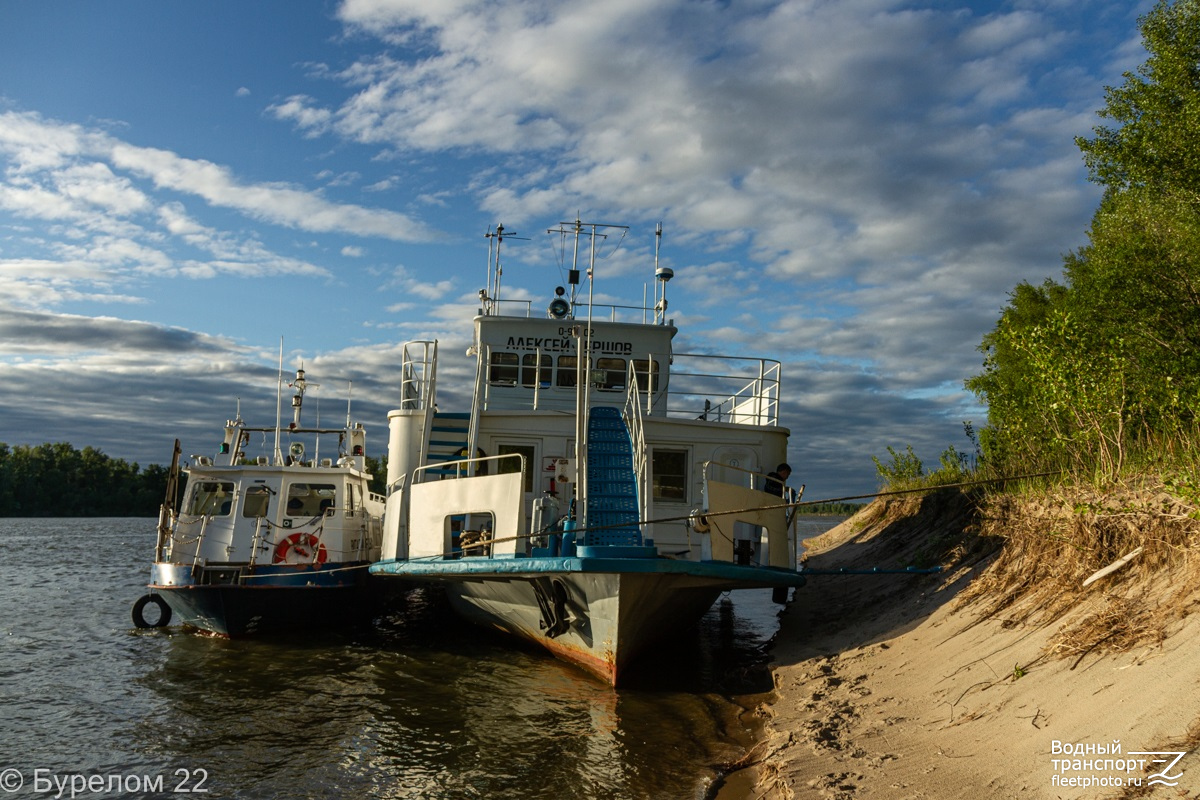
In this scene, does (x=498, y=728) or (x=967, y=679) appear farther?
(x=498, y=728)

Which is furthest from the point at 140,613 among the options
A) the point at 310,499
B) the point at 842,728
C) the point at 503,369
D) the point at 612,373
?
the point at 842,728

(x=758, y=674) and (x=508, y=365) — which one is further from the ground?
(x=508, y=365)

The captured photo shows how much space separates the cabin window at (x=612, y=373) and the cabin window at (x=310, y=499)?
18.9 ft

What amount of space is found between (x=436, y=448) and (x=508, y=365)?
3.16m

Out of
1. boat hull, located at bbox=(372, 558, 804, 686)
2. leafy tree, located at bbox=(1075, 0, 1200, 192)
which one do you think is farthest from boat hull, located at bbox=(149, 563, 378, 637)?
leafy tree, located at bbox=(1075, 0, 1200, 192)

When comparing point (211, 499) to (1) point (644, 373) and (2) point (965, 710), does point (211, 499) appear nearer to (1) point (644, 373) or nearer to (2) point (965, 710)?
(1) point (644, 373)

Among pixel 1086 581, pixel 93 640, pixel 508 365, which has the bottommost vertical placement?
pixel 93 640

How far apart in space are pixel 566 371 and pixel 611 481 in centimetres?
443

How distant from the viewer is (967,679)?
803 centimetres

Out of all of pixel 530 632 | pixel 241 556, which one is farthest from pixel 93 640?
pixel 530 632

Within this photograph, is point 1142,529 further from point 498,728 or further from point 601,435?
point 601,435

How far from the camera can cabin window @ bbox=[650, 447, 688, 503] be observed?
14.4 metres

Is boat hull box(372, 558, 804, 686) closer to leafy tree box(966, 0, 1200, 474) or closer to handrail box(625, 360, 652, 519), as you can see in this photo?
handrail box(625, 360, 652, 519)

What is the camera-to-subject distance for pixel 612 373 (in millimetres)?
17797
